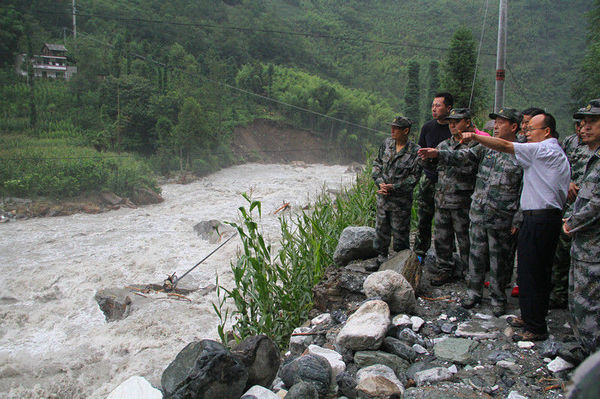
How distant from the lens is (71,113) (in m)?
15.1

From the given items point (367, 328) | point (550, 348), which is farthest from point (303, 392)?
point (550, 348)

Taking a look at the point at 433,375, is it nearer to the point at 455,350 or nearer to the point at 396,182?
the point at 455,350

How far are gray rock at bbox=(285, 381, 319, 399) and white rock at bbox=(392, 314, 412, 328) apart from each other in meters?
0.93

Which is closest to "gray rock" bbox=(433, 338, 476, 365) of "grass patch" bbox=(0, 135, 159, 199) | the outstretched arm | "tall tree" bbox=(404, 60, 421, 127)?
the outstretched arm

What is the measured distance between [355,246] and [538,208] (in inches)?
84.5

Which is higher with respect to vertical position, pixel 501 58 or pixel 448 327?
pixel 501 58

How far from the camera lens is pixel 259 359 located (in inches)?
121

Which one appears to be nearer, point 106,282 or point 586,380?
point 586,380

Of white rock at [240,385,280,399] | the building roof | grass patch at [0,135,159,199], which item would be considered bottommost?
grass patch at [0,135,159,199]

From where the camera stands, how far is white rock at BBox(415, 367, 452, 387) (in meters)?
2.54

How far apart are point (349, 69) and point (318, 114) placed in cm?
663

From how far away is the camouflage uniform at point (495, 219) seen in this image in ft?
10.7

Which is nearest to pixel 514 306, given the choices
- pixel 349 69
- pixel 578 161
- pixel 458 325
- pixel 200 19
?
pixel 458 325

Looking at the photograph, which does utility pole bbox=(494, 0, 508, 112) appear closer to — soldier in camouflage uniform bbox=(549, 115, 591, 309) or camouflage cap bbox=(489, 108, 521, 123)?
soldier in camouflage uniform bbox=(549, 115, 591, 309)
